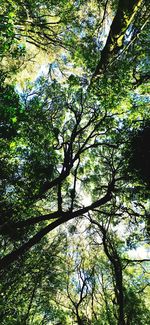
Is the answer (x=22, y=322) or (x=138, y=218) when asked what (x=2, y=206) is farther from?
(x=22, y=322)

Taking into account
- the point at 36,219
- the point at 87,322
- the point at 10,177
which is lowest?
the point at 87,322

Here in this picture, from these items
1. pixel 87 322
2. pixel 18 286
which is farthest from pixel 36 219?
pixel 87 322

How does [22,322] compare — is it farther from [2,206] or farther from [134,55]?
[134,55]

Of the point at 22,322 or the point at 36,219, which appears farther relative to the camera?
the point at 22,322

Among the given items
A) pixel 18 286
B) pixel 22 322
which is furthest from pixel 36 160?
pixel 22 322

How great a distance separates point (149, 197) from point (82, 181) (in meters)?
4.96

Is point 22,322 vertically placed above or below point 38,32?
below

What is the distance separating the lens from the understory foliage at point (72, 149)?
9.91m

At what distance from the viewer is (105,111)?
39.5 feet

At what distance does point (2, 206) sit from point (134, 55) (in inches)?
351

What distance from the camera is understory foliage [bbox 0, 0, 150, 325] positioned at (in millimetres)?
9906

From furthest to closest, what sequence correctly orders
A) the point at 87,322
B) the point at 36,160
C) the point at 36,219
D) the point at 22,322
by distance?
the point at 87,322 < the point at 22,322 < the point at 36,160 < the point at 36,219

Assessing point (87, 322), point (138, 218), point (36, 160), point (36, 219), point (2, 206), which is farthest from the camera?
point (87, 322)

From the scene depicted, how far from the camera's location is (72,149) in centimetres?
1295
